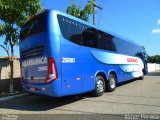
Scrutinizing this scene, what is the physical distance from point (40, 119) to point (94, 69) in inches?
158

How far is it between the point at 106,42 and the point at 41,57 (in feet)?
15.7

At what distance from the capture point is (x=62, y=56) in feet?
27.8

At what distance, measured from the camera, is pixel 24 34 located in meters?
10.1

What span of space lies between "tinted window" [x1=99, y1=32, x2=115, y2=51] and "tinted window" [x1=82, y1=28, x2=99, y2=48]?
21.7 inches

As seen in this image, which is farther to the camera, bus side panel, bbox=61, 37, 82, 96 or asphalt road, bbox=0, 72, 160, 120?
bus side panel, bbox=61, 37, 82, 96

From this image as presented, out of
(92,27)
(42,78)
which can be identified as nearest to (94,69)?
(92,27)

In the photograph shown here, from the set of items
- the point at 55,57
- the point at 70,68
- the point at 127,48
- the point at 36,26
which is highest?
the point at 36,26

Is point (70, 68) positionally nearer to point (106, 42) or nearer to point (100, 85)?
point (100, 85)

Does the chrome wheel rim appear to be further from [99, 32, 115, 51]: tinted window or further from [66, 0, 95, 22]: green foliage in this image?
[66, 0, 95, 22]: green foliage

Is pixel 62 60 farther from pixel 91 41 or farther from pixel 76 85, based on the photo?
pixel 91 41

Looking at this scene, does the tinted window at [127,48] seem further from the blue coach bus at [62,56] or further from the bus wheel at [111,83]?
the blue coach bus at [62,56]

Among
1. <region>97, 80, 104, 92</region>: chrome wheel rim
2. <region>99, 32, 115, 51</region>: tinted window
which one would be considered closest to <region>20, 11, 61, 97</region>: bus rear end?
<region>97, 80, 104, 92</region>: chrome wheel rim

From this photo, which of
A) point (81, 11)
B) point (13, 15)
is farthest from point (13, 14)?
point (81, 11)

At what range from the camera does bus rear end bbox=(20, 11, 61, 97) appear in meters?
8.27
